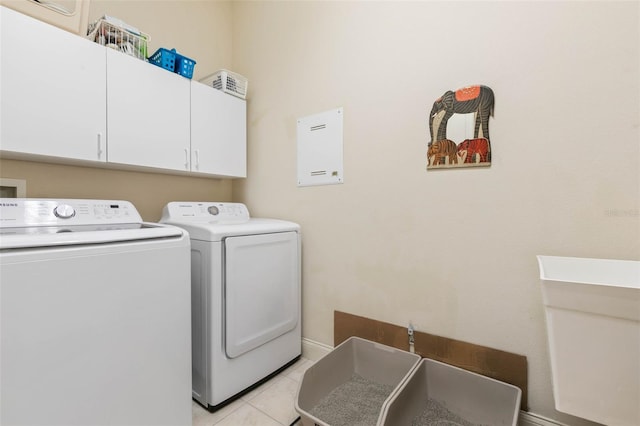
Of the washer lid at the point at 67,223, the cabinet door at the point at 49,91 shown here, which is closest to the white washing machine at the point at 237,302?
the washer lid at the point at 67,223

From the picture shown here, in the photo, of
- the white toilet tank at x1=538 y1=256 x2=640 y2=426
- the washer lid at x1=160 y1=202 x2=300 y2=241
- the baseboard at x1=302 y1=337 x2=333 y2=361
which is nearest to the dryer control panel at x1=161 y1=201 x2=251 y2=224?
the washer lid at x1=160 y1=202 x2=300 y2=241

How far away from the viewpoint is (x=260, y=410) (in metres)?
1.51

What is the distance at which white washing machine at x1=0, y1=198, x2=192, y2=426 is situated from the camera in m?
0.89

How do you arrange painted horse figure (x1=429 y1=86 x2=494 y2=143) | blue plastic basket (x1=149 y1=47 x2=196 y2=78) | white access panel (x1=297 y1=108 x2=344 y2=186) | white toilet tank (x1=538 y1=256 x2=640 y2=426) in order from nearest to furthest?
white toilet tank (x1=538 y1=256 x2=640 y2=426)
painted horse figure (x1=429 y1=86 x2=494 y2=143)
blue plastic basket (x1=149 y1=47 x2=196 y2=78)
white access panel (x1=297 y1=108 x2=344 y2=186)

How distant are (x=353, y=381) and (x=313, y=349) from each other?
15.6 inches

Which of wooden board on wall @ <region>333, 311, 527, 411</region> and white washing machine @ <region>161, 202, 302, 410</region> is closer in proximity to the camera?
wooden board on wall @ <region>333, 311, 527, 411</region>

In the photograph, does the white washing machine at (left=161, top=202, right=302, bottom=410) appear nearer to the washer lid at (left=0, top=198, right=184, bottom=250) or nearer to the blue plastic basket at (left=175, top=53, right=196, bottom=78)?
the washer lid at (left=0, top=198, right=184, bottom=250)

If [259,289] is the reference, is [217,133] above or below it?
above

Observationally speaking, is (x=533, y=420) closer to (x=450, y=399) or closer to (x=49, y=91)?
(x=450, y=399)

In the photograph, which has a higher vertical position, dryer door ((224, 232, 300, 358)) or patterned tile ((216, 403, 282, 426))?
dryer door ((224, 232, 300, 358))

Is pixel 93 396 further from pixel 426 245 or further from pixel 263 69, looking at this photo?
pixel 263 69

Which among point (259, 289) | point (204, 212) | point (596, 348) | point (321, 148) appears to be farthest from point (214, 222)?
point (596, 348)

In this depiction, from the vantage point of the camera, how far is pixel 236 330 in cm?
155

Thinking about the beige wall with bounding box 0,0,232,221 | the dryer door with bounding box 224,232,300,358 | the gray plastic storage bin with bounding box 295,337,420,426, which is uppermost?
the beige wall with bounding box 0,0,232,221
